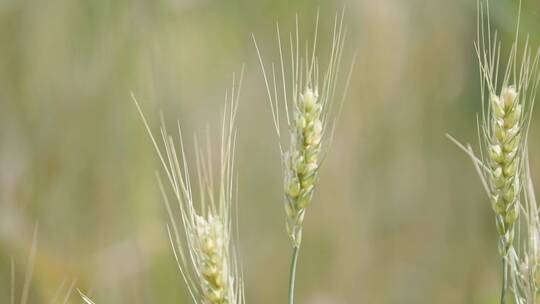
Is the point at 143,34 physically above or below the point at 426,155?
above

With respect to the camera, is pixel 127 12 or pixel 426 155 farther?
pixel 426 155

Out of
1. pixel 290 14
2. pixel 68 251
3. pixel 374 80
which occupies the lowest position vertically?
pixel 68 251

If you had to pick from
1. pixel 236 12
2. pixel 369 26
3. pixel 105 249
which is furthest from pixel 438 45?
pixel 105 249

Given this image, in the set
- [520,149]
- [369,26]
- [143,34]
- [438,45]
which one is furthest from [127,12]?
[520,149]

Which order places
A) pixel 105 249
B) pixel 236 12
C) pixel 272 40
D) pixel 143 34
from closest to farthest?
1. pixel 143 34
2. pixel 105 249
3. pixel 236 12
4. pixel 272 40

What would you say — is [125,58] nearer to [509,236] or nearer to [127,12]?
[127,12]

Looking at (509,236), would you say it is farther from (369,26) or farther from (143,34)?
(369,26)

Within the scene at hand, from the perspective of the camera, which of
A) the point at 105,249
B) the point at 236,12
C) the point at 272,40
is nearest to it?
the point at 105,249
